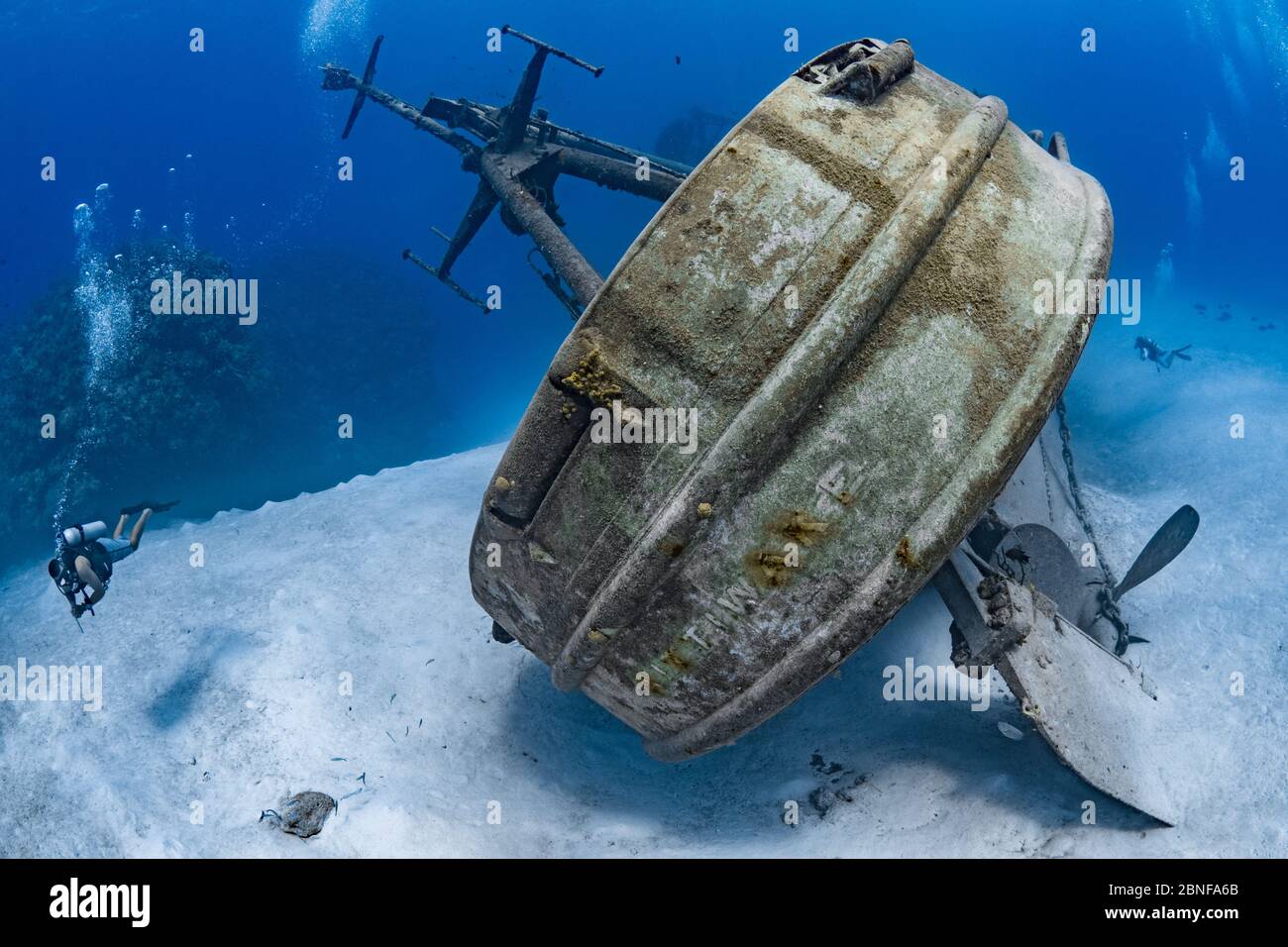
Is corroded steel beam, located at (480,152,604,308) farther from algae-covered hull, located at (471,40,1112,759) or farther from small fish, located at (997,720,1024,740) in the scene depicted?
small fish, located at (997,720,1024,740)

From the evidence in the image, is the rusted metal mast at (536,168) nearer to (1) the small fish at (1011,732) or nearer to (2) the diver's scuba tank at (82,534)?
(1) the small fish at (1011,732)

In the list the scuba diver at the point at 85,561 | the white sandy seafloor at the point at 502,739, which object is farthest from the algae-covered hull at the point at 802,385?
the scuba diver at the point at 85,561

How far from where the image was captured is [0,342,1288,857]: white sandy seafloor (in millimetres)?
4168

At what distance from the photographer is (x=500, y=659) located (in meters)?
6.21

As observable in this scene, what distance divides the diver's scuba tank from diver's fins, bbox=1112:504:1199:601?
1027cm

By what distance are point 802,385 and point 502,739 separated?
3862 mm

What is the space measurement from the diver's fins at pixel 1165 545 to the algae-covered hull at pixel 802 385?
11.5 ft

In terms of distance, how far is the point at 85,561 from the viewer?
740 cm

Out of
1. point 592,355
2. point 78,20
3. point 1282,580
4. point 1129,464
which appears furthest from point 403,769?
point 78,20

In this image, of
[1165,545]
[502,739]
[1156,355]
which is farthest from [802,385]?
[1156,355]

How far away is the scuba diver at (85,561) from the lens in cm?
736

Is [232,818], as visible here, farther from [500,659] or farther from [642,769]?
[642,769]

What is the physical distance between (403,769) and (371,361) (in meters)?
22.3

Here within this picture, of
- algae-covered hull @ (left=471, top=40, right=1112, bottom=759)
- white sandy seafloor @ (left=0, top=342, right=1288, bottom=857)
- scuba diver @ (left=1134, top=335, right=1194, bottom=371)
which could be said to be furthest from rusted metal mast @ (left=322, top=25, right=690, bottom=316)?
scuba diver @ (left=1134, top=335, right=1194, bottom=371)
